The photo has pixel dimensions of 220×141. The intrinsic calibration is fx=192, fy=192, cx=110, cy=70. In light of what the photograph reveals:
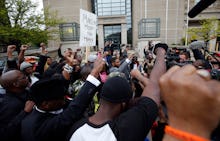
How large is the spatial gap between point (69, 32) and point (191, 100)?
92.3 feet

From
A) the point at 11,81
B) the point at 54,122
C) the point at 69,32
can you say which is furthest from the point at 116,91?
the point at 69,32

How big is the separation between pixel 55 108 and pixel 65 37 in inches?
1062

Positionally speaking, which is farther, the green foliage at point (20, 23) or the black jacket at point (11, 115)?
the green foliage at point (20, 23)

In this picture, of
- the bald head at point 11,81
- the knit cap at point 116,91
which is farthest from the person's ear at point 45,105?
the bald head at point 11,81

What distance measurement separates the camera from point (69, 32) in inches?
1084

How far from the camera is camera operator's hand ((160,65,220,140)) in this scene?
1.98 ft

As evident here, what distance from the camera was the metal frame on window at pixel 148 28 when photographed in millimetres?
24031

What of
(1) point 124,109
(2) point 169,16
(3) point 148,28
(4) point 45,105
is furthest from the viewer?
(2) point 169,16

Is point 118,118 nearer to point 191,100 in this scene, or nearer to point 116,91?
point 116,91

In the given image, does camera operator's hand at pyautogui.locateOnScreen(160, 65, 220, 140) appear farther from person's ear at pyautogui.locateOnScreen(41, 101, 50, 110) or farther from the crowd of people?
person's ear at pyautogui.locateOnScreen(41, 101, 50, 110)

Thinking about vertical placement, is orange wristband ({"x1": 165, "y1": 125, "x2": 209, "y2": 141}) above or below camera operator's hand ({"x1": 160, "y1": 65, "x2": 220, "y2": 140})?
below

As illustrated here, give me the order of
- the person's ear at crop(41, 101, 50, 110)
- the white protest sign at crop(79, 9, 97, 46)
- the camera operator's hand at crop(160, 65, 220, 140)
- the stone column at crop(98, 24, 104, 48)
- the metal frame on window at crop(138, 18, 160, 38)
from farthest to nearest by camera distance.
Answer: the stone column at crop(98, 24, 104, 48)
the metal frame on window at crop(138, 18, 160, 38)
the white protest sign at crop(79, 9, 97, 46)
the person's ear at crop(41, 101, 50, 110)
the camera operator's hand at crop(160, 65, 220, 140)

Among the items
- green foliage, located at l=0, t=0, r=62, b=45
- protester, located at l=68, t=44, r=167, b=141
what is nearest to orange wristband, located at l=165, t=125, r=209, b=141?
protester, located at l=68, t=44, r=167, b=141

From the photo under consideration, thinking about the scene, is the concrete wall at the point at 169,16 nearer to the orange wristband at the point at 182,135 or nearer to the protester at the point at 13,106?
the protester at the point at 13,106
